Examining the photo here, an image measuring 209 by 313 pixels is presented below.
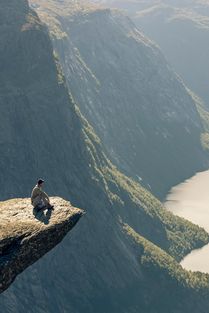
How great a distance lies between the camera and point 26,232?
54.8 meters

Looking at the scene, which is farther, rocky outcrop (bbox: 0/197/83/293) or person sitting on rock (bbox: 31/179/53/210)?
person sitting on rock (bbox: 31/179/53/210)

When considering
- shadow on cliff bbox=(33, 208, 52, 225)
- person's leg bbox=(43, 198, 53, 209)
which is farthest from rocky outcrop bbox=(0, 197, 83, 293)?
person's leg bbox=(43, 198, 53, 209)

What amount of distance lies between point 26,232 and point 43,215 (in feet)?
11.4

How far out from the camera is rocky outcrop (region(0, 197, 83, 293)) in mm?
53312

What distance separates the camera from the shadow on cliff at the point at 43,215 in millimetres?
56625

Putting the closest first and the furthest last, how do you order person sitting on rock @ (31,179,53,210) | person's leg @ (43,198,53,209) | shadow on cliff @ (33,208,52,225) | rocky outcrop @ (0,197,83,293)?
rocky outcrop @ (0,197,83,293) → shadow on cliff @ (33,208,52,225) → person sitting on rock @ (31,179,53,210) → person's leg @ (43,198,53,209)

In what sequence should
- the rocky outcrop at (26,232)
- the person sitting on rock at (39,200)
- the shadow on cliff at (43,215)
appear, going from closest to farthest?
the rocky outcrop at (26,232) → the shadow on cliff at (43,215) → the person sitting on rock at (39,200)

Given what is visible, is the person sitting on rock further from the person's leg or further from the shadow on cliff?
the shadow on cliff

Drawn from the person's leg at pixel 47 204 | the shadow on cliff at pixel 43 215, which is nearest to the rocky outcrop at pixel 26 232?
the shadow on cliff at pixel 43 215

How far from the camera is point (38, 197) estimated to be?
58.4 meters

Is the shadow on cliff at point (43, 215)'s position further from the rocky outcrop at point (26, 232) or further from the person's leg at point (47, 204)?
the person's leg at point (47, 204)

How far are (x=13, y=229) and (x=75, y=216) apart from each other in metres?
7.05

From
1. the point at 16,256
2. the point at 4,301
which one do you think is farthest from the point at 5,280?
the point at 4,301

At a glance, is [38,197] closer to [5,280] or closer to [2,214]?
[2,214]
